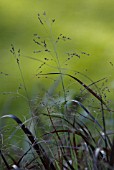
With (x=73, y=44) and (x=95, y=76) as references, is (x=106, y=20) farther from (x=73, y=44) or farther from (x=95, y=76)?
(x=95, y=76)

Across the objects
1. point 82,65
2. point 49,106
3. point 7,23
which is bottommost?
point 49,106

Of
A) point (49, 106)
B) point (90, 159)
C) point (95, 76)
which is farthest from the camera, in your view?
point (95, 76)

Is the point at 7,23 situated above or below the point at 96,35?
above

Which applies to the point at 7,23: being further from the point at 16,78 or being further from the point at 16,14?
the point at 16,78

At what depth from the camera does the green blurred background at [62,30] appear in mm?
4832

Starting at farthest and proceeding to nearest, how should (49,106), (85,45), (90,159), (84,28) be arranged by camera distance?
(84,28)
(85,45)
(49,106)
(90,159)

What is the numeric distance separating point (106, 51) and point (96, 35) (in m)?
0.46

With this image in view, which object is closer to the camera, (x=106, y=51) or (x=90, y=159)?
(x=90, y=159)

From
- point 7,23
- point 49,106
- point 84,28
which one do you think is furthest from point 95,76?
point 49,106

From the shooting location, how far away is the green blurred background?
4832mm

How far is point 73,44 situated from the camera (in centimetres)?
523

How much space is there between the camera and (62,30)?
5539mm

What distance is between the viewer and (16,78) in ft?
15.2

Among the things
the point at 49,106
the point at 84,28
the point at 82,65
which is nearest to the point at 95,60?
the point at 82,65
